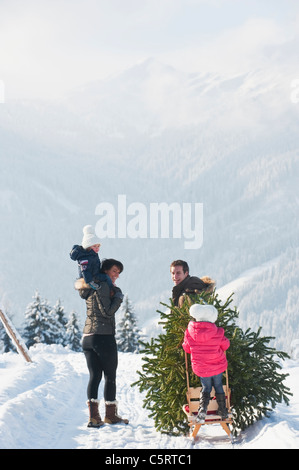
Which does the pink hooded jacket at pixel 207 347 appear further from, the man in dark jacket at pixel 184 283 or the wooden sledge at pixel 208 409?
the man in dark jacket at pixel 184 283

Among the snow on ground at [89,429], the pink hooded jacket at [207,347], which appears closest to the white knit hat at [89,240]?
the pink hooded jacket at [207,347]

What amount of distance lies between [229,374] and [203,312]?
1.07 metres

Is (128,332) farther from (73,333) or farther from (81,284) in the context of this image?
(81,284)

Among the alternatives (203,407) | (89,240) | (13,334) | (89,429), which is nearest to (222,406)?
(203,407)

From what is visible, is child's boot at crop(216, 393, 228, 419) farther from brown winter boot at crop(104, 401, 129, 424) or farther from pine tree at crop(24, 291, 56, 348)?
pine tree at crop(24, 291, 56, 348)

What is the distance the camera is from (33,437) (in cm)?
770

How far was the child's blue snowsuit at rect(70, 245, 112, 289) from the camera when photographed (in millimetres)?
7957

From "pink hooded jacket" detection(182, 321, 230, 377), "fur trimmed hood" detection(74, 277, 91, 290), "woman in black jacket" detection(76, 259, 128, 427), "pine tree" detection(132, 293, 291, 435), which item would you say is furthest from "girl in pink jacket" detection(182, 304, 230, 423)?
"fur trimmed hood" detection(74, 277, 91, 290)

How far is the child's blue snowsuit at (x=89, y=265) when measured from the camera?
7.96m

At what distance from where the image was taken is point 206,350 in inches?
276

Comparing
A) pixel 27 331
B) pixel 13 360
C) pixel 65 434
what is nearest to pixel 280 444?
pixel 65 434
